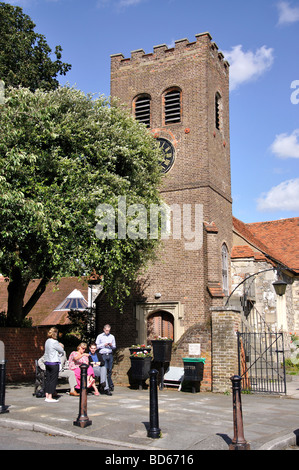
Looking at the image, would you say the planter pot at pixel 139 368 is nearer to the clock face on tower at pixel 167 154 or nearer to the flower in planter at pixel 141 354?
the flower in planter at pixel 141 354

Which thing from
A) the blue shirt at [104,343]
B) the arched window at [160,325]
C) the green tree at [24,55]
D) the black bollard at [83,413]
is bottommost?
the black bollard at [83,413]

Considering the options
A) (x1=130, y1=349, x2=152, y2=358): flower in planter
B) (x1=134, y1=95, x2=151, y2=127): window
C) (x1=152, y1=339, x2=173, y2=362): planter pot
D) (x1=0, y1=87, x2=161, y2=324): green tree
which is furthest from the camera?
(x1=134, y1=95, x2=151, y2=127): window

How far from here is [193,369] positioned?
13.0 meters

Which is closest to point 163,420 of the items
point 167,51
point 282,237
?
point 167,51

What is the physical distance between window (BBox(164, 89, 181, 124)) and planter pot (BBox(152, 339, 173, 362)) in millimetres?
10531

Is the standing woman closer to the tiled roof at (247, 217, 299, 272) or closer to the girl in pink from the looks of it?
the girl in pink

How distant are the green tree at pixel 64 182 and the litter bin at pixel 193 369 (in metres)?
2.93

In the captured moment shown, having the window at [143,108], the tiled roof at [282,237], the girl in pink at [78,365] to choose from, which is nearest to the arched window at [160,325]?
the girl in pink at [78,365]

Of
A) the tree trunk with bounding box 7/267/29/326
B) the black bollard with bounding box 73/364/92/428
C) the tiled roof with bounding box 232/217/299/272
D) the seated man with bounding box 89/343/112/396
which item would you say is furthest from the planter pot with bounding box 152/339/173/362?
the tiled roof with bounding box 232/217/299/272

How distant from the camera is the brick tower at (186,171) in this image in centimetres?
1777

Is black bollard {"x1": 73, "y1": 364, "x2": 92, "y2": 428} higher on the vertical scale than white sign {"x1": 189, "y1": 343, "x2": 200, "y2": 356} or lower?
lower

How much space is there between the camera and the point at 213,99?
67.7ft

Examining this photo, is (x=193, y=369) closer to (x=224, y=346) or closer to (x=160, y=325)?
(x=224, y=346)

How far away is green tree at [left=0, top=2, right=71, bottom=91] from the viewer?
64.0ft
